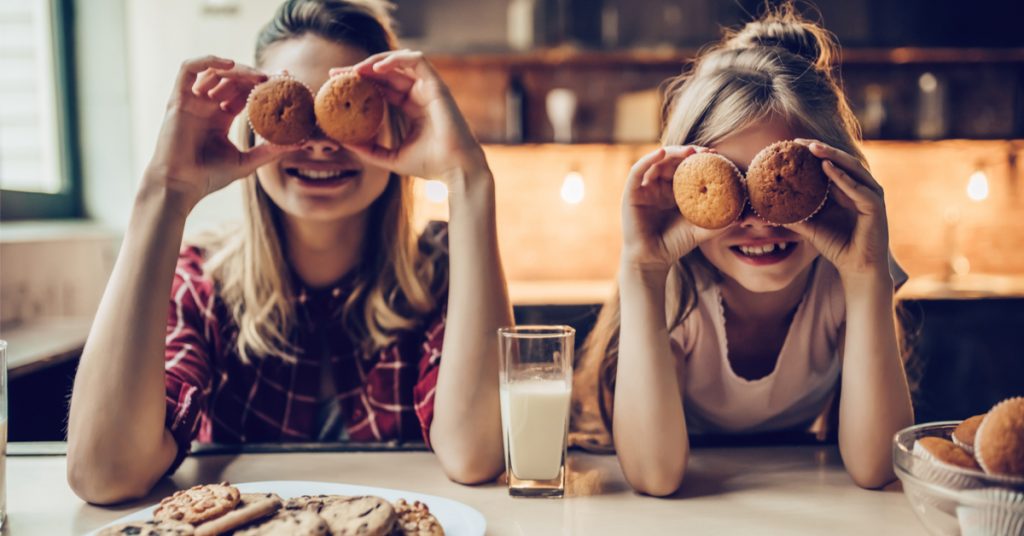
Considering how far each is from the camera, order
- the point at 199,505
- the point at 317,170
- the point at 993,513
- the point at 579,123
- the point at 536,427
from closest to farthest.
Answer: the point at 993,513 < the point at 199,505 < the point at 536,427 < the point at 317,170 < the point at 579,123

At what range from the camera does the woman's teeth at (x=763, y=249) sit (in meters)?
1.07

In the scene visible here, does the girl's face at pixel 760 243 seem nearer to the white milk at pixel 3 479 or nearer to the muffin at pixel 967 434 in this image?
the muffin at pixel 967 434

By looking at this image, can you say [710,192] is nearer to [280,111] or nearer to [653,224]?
[653,224]

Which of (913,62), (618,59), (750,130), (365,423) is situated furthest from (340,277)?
(913,62)

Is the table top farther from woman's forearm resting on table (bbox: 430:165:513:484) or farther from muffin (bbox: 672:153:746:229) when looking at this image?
muffin (bbox: 672:153:746:229)

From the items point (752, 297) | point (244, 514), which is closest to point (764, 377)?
point (752, 297)

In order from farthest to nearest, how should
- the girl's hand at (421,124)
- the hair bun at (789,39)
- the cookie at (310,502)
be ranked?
the hair bun at (789,39) → the girl's hand at (421,124) → the cookie at (310,502)

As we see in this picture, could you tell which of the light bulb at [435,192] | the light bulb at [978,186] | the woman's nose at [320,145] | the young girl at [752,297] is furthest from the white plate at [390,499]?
the light bulb at [978,186]

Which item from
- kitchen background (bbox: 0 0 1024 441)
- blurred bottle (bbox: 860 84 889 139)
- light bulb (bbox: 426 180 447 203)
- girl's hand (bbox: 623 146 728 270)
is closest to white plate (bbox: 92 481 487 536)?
girl's hand (bbox: 623 146 728 270)

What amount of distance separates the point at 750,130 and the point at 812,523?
0.54 metres

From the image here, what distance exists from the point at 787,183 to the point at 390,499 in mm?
558

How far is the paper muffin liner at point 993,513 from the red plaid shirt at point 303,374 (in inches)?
28.9

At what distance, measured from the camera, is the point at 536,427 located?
831 mm

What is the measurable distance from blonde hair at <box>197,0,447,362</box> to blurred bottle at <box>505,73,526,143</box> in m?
2.14
